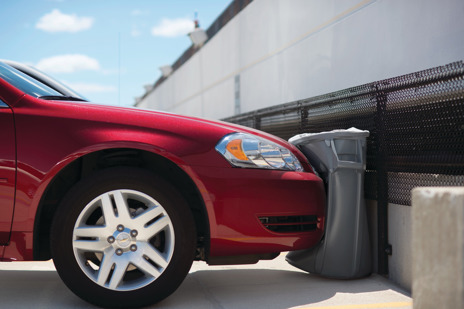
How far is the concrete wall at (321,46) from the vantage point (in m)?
5.68

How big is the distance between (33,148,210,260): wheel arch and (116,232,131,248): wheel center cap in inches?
17.4

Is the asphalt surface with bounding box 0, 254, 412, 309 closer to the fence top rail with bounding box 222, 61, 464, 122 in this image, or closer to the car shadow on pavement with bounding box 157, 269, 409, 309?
the car shadow on pavement with bounding box 157, 269, 409, 309

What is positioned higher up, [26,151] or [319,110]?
[319,110]

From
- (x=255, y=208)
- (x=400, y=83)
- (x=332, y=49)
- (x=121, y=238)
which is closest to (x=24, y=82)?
(x=121, y=238)

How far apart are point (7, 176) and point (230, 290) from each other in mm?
1660

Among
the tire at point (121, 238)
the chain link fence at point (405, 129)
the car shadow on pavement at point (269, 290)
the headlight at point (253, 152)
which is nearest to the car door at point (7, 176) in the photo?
the tire at point (121, 238)

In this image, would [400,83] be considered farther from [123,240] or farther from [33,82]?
[33,82]

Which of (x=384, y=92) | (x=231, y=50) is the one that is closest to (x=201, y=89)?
(x=231, y=50)

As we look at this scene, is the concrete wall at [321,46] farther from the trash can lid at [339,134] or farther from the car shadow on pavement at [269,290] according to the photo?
the car shadow on pavement at [269,290]

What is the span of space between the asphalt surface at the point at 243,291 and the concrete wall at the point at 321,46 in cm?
253

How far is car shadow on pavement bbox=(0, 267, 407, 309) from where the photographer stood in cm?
351

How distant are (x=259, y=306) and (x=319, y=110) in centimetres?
239

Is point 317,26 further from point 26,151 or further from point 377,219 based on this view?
point 26,151

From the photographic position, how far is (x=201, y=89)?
19266mm
